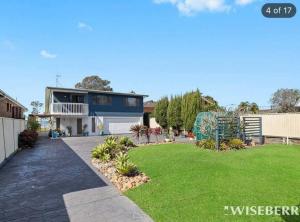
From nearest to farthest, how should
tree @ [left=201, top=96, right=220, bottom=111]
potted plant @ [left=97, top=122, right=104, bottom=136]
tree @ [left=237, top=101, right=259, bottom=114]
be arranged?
tree @ [left=237, top=101, right=259, bottom=114] < tree @ [left=201, top=96, right=220, bottom=111] < potted plant @ [left=97, top=122, right=104, bottom=136]

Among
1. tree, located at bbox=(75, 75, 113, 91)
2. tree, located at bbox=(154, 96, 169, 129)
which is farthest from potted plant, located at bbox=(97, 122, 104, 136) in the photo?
tree, located at bbox=(75, 75, 113, 91)

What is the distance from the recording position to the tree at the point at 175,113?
36028 mm

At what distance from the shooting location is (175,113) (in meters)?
36.2

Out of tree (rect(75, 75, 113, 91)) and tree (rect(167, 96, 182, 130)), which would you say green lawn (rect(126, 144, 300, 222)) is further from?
tree (rect(75, 75, 113, 91))

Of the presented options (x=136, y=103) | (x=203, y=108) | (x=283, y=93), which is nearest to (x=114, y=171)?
(x=203, y=108)

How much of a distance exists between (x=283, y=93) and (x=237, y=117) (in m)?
37.0

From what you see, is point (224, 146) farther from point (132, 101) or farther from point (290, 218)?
point (132, 101)

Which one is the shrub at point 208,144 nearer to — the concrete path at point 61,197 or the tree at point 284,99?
the concrete path at point 61,197

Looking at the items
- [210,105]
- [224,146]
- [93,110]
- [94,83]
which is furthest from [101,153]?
[94,83]

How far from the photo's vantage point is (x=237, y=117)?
18.9 meters

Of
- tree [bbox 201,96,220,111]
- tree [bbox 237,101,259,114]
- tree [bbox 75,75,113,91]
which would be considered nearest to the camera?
tree [bbox 237,101,259,114]

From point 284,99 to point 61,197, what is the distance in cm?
4945

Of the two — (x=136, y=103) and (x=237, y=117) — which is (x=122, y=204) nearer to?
(x=237, y=117)

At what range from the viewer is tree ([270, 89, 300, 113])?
47.3m
